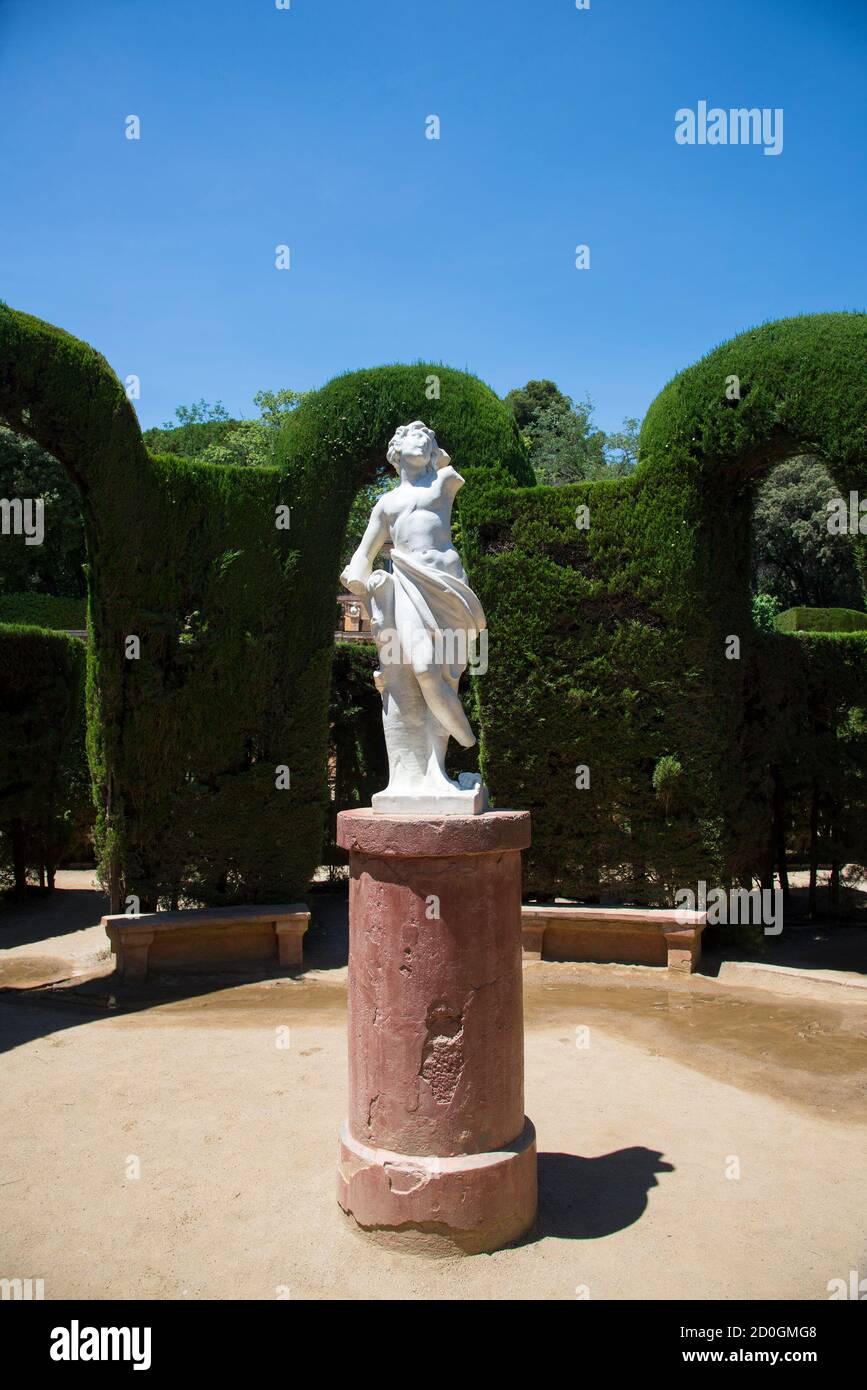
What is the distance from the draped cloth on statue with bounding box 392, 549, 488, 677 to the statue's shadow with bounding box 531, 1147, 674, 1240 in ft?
9.37

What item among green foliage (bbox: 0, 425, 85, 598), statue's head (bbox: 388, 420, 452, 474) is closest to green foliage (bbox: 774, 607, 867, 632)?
statue's head (bbox: 388, 420, 452, 474)

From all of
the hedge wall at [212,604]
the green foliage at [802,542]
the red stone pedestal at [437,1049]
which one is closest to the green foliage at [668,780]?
the hedge wall at [212,604]

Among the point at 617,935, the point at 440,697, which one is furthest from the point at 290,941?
the point at 440,697

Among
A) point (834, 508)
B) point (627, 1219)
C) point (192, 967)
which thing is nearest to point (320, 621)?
point (192, 967)

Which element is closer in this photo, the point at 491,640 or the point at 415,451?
the point at 415,451

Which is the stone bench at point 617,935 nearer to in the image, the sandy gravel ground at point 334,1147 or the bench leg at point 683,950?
the bench leg at point 683,950

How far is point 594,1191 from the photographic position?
197 inches

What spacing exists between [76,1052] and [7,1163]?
76.5 inches

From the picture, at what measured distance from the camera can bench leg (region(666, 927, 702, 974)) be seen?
9.68 meters

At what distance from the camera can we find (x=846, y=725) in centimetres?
1117

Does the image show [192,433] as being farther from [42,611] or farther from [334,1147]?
[334,1147]

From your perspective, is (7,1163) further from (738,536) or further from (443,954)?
(738,536)

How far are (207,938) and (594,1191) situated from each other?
19.3 ft

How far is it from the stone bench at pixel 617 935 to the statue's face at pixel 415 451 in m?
5.94
